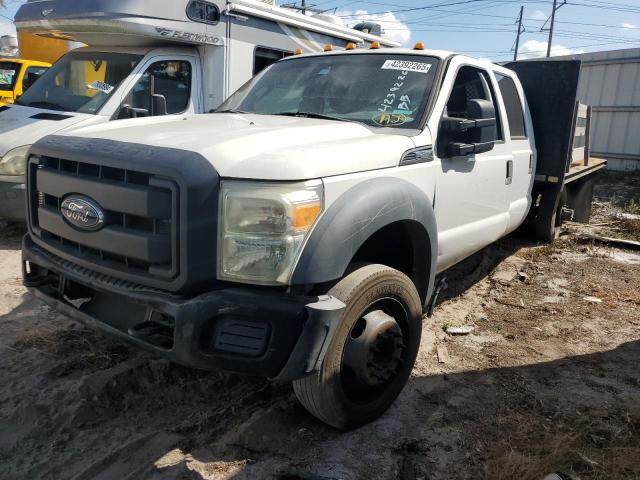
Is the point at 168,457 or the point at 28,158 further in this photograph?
the point at 28,158

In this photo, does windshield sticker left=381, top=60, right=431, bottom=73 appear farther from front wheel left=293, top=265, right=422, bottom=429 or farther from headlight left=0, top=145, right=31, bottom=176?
headlight left=0, top=145, right=31, bottom=176

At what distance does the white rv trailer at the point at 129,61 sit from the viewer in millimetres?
5828

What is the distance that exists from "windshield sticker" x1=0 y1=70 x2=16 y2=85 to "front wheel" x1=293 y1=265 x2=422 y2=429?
11347 millimetres

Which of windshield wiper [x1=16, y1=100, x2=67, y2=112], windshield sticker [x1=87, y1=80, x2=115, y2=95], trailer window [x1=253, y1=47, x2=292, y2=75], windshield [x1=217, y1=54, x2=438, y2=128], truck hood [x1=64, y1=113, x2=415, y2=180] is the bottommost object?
windshield wiper [x1=16, y1=100, x2=67, y2=112]

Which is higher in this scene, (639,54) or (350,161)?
(639,54)

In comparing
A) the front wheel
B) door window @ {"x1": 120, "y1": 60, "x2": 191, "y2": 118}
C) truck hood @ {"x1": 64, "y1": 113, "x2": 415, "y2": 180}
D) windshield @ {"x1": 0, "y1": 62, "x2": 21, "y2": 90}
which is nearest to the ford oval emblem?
truck hood @ {"x1": 64, "y1": 113, "x2": 415, "y2": 180}

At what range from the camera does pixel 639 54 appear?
1284cm

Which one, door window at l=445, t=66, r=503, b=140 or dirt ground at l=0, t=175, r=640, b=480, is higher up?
door window at l=445, t=66, r=503, b=140

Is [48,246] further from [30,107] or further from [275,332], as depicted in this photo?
[30,107]

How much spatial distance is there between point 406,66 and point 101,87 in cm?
387

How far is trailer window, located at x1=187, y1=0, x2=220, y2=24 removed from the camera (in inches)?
253

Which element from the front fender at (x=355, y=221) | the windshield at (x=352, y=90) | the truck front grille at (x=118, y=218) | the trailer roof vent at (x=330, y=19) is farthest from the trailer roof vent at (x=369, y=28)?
the truck front grille at (x=118, y=218)

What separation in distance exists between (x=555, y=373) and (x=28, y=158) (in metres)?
3.40

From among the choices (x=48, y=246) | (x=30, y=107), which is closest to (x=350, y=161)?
(x=48, y=246)
